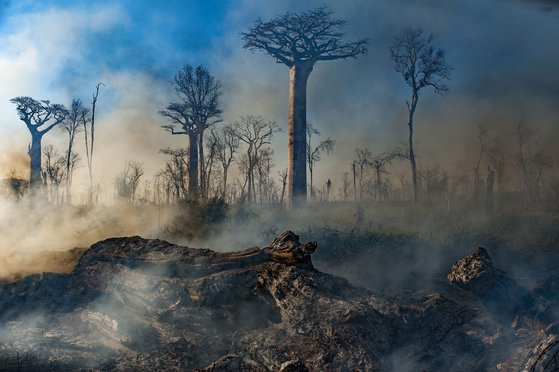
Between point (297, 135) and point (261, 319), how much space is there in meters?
11.5

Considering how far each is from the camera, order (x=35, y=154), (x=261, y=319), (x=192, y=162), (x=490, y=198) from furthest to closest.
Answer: (x=35, y=154), (x=192, y=162), (x=490, y=198), (x=261, y=319)

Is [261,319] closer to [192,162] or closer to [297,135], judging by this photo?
[297,135]

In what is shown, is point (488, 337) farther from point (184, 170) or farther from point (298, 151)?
point (184, 170)

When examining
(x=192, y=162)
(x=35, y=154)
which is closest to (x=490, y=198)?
(x=192, y=162)

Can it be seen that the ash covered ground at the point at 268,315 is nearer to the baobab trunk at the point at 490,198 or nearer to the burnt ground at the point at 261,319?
the burnt ground at the point at 261,319

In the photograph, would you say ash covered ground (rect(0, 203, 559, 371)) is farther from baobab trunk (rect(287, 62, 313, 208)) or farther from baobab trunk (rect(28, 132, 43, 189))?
baobab trunk (rect(28, 132, 43, 189))

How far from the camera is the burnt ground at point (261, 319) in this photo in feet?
20.8

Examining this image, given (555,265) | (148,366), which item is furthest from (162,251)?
(555,265)

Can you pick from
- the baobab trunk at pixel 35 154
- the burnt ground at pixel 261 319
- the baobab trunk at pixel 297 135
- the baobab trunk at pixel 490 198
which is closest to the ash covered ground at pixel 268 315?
the burnt ground at pixel 261 319

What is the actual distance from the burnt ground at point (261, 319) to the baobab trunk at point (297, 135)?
9.40m

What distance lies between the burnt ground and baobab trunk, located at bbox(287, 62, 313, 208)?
9.40 metres

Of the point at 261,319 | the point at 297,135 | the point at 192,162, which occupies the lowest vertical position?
the point at 261,319

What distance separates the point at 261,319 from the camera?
23.6ft

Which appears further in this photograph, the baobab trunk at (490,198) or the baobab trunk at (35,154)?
the baobab trunk at (35,154)
